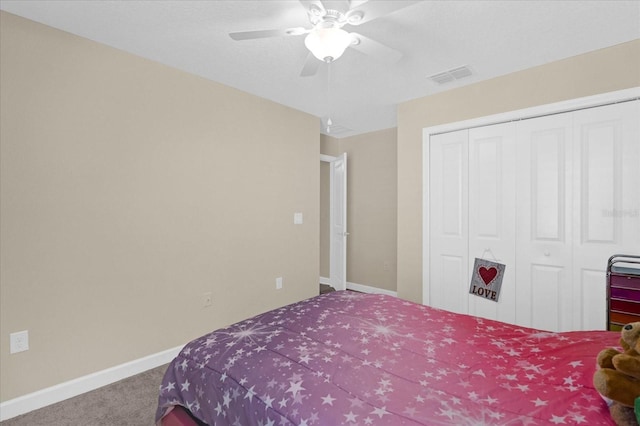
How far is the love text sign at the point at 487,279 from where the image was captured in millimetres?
2824

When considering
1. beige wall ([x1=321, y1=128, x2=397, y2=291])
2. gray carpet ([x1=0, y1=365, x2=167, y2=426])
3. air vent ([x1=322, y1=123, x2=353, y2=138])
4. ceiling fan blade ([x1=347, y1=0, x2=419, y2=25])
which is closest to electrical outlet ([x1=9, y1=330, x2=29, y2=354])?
gray carpet ([x1=0, y1=365, x2=167, y2=426])

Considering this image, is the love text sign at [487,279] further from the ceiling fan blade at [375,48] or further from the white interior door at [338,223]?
the ceiling fan blade at [375,48]

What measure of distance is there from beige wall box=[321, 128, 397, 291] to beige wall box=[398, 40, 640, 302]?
0.92 metres

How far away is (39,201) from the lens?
2.02 meters

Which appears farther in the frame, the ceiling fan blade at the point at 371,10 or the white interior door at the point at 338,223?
the white interior door at the point at 338,223

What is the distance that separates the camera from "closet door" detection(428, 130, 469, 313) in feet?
9.98

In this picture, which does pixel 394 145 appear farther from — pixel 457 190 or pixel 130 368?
pixel 130 368

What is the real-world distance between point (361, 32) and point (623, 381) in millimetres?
2218

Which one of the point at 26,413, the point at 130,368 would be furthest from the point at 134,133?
the point at 26,413

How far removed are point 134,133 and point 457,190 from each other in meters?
2.94

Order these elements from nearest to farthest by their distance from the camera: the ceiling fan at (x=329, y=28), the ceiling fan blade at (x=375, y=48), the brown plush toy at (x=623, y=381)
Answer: the brown plush toy at (x=623, y=381) < the ceiling fan at (x=329, y=28) < the ceiling fan blade at (x=375, y=48)

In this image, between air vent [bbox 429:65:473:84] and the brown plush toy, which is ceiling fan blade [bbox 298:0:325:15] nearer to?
air vent [bbox 429:65:473:84]

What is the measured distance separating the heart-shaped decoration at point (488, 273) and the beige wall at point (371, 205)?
152 cm

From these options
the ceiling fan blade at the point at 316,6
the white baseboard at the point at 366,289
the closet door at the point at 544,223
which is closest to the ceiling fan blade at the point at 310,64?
the ceiling fan blade at the point at 316,6
